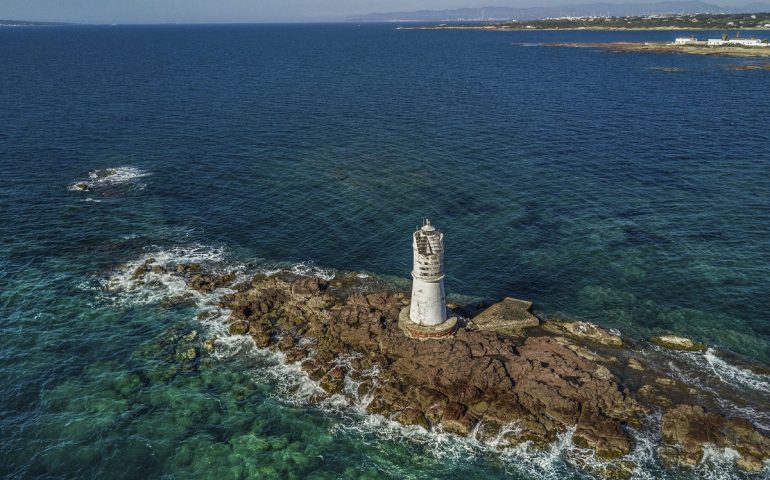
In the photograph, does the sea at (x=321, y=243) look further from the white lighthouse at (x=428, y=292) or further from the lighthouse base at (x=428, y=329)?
the white lighthouse at (x=428, y=292)

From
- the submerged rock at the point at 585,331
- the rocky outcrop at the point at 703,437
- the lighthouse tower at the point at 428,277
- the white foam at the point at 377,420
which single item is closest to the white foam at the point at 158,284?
the white foam at the point at 377,420

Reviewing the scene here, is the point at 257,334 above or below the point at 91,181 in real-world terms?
below

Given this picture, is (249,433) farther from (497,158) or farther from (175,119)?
(175,119)

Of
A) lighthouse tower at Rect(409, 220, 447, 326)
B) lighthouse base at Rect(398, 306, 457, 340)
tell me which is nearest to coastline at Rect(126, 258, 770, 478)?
lighthouse base at Rect(398, 306, 457, 340)

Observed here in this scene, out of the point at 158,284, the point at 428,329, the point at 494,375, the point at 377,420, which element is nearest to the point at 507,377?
the point at 494,375

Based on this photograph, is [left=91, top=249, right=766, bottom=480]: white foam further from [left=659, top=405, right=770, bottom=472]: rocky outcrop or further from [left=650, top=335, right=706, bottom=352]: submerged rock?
[left=650, top=335, right=706, bottom=352]: submerged rock

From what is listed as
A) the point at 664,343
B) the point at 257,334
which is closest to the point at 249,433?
the point at 257,334
